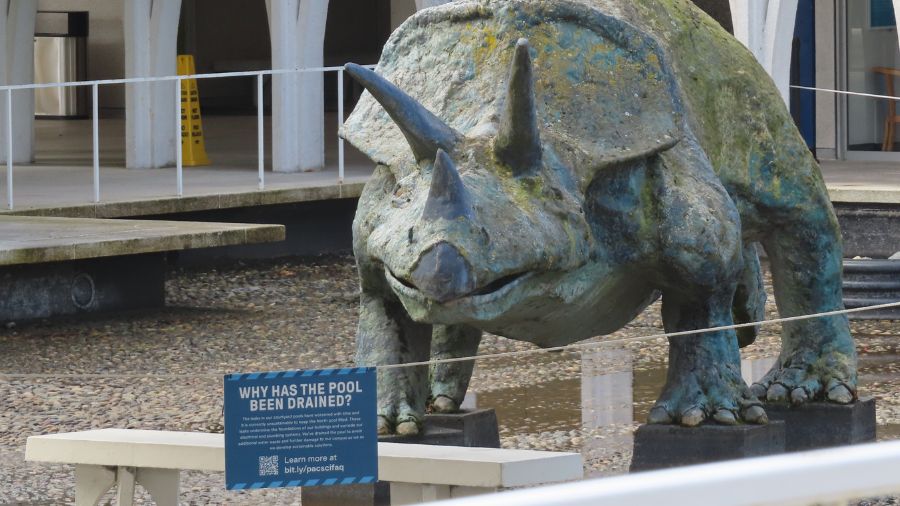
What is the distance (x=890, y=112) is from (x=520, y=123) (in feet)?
52.5

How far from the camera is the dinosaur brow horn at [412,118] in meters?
5.00

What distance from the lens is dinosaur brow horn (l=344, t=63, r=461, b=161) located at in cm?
500

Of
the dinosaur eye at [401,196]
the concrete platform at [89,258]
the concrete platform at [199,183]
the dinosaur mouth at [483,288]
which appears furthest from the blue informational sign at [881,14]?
the dinosaur mouth at [483,288]

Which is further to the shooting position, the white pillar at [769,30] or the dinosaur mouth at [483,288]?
the white pillar at [769,30]

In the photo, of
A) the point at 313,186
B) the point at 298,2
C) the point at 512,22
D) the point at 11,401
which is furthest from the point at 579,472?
the point at 298,2

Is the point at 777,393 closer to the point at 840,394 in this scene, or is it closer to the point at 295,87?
the point at 840,394

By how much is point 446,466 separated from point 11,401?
430 centimetres

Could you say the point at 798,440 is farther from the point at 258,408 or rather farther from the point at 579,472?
the point at 258,408

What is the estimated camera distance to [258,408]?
4914 mm

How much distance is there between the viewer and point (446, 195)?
4.60 meters

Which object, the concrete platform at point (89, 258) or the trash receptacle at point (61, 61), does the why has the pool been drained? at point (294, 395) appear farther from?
the trash receptacle at point (61, 61)

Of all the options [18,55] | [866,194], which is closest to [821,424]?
[866,194]

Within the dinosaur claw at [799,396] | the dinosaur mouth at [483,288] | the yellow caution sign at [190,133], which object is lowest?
the dinosaur claw at [799,396]

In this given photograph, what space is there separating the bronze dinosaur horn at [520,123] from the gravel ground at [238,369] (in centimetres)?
157
